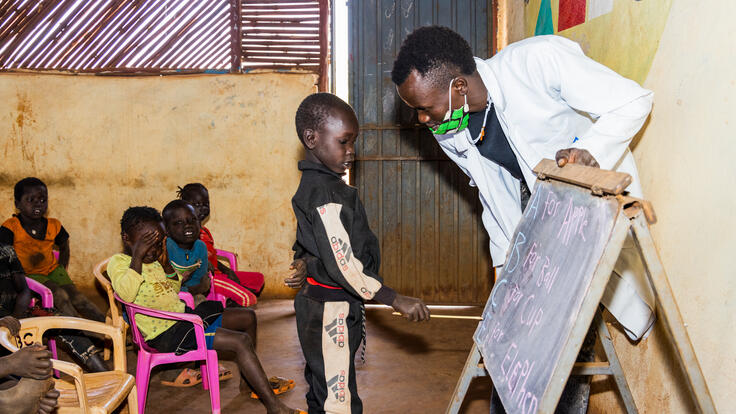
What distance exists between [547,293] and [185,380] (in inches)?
102

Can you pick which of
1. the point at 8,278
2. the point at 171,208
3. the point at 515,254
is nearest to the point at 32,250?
the point at 8,278

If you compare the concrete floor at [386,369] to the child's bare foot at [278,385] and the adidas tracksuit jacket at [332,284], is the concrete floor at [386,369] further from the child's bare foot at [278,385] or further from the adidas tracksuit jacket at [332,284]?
the adidas tracksuit jacket at [332,284]

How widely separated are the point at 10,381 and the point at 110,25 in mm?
4718

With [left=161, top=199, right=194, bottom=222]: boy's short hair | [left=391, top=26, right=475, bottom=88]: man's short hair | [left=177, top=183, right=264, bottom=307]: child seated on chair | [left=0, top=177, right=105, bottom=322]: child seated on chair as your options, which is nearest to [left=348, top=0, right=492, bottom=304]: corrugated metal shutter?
[left=177, top=183, right=264, bottom=307]: child seated on chair

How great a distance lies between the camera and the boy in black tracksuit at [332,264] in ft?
7.36

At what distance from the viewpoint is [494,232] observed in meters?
2.61

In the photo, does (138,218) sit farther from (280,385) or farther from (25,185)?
(25,185)

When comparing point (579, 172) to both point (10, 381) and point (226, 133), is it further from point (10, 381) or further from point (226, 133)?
point (226, 133)

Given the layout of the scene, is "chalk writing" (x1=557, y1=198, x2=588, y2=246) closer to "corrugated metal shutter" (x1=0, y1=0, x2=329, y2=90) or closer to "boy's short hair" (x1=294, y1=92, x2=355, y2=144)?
"boy's short hair" (x1=294, y1=92, x2=355, y2=144)

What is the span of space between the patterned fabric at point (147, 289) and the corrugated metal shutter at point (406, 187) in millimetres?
2852

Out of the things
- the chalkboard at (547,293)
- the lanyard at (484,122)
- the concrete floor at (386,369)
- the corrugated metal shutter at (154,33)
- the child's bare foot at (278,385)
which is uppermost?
the corrugated metal shutter at (154,33)

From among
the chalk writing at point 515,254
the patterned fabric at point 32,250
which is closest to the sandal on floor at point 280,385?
the patterned fabric at point 32,250

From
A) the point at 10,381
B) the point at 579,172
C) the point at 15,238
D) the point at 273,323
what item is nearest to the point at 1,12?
the point at 15,238

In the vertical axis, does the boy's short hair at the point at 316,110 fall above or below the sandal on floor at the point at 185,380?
above
